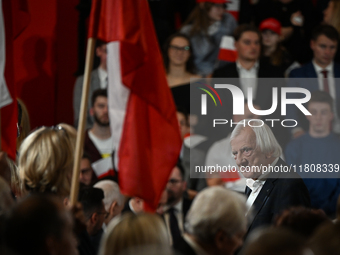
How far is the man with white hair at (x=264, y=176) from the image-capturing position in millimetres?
3746

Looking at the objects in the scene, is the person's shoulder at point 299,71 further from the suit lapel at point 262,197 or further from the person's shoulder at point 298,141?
the suit lapel at point 262,197

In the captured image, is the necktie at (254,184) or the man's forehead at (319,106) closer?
the necktie at (254,184)

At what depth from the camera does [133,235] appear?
235 cm

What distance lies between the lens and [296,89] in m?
6.52

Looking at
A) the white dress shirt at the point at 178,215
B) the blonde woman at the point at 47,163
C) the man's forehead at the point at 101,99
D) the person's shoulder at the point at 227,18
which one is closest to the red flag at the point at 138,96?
the blonde woman at the point at 47,163

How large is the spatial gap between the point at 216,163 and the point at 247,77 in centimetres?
120

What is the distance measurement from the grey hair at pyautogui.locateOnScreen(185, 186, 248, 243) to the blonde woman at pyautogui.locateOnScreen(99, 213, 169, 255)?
0.31m

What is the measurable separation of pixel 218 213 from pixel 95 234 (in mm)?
1615

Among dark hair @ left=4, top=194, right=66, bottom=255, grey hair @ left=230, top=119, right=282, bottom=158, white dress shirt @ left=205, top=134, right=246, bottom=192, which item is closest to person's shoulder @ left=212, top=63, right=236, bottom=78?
white dress shirt @ left=205, top=134, right=246, bottom=192

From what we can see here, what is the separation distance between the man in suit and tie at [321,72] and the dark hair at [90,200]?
A: 2.94 meters

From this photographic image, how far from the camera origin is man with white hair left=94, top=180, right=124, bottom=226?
15.1ft

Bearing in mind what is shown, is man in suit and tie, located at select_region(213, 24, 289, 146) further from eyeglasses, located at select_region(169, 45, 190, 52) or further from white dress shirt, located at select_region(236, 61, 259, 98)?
eyeglasses, located at select_region(169, 45, 190, 52)

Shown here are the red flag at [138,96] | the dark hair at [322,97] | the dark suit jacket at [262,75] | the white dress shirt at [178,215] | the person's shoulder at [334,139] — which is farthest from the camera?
the dark suit jacket at [262,75]

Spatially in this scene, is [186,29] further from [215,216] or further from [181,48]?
[215,216]
